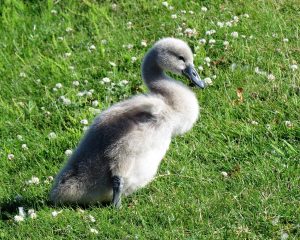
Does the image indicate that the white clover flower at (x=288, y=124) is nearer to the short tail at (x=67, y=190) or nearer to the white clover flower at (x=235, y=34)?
the white clover flower at (x=235, y=34)

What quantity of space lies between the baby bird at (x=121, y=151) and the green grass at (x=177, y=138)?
0.17 meters

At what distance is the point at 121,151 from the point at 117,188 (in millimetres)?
301

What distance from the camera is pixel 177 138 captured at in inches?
302

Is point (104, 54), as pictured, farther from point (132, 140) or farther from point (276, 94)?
point (132, 140)

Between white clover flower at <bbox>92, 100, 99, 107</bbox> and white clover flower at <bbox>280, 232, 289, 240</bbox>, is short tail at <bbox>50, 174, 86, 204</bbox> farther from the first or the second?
white clover flower at <bbox>92, 100, 99, 107</bbox>

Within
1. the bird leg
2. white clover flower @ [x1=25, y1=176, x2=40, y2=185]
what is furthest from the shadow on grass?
white clover flower @ [x1=25, y1=176, x2=40, y2=185]

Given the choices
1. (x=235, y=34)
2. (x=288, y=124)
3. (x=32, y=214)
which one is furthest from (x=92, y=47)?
(x=32, y=214)

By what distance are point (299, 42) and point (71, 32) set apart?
2803 millimetres

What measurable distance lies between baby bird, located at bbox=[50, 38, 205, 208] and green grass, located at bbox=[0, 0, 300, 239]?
17 cm

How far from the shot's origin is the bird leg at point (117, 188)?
6.49m

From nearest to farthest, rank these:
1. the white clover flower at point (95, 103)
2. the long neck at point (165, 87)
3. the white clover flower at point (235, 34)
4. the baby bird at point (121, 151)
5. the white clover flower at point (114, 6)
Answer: the baby bird at point (121, 151) < the long neck at point (165, 87) < the white clover flower at point (95, 103) < the white clover flower at point (235, 34) < the white clover flower at point (114, 6)

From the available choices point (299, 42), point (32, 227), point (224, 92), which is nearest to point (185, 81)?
point (224, 92)

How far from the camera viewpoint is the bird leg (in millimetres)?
6488

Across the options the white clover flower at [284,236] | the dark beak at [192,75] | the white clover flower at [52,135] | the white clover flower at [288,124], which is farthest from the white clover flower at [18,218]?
the white clover flower at [288,124]
